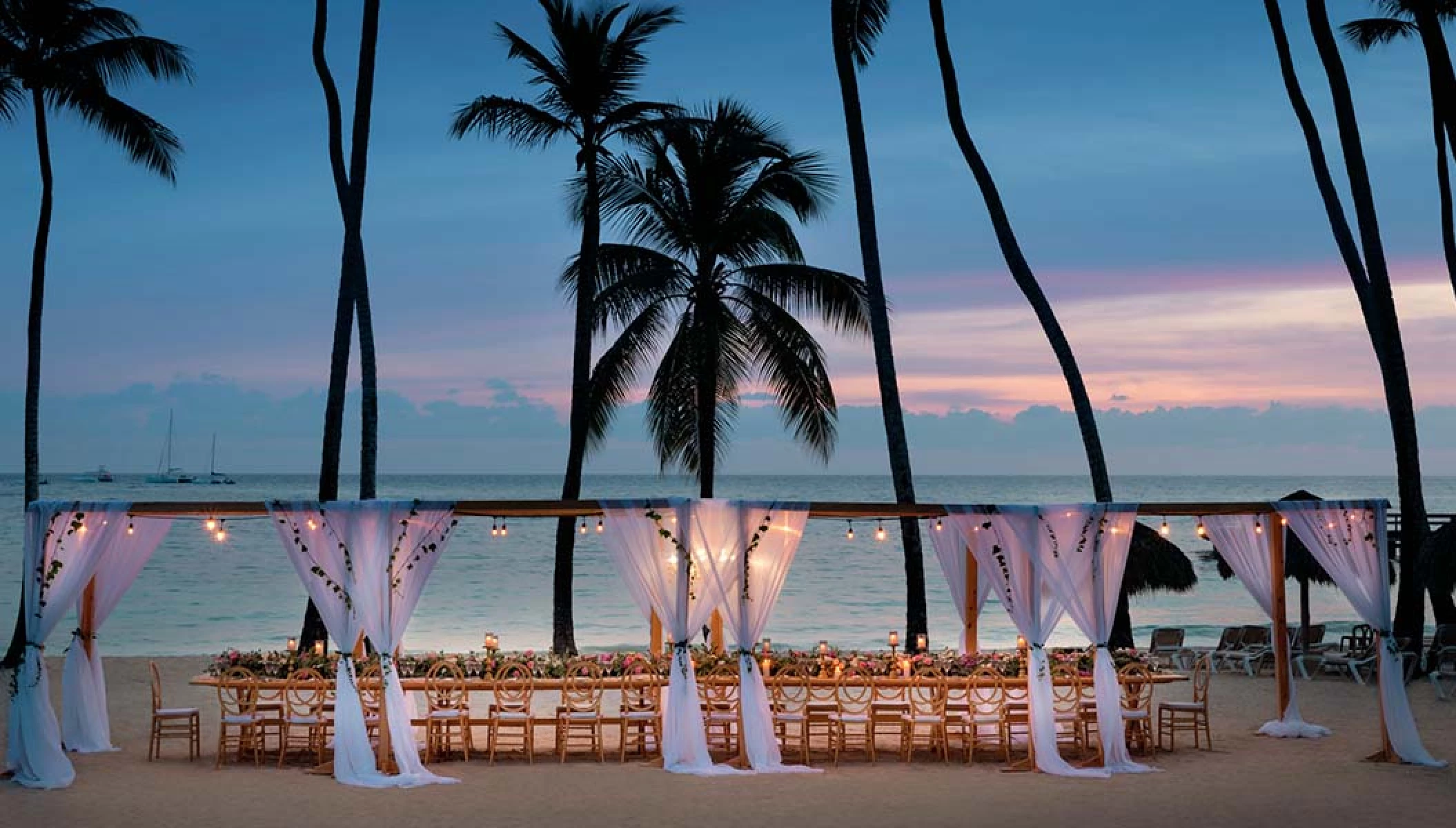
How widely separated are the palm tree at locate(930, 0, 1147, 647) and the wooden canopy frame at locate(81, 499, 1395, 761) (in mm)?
5782

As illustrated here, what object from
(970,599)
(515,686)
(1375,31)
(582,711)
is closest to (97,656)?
(515,686)

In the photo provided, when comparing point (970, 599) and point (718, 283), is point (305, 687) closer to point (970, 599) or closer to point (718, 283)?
point (970, 599)

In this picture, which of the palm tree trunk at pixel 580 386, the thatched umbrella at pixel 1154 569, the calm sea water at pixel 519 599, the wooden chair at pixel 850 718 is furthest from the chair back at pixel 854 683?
the calm sea water at pixel 519 599

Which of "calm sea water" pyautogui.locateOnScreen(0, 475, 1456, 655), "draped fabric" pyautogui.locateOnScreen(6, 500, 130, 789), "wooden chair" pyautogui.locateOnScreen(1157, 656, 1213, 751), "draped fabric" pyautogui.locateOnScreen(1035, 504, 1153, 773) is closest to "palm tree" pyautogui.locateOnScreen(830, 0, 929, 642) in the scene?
"wooden chair" pyautogui.locateOnScreen(1157, 656, 1213, 751)

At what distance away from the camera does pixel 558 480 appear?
129 meters

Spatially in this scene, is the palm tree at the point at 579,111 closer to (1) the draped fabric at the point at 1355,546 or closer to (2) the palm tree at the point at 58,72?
(2) the palm tree at the point at 58,72

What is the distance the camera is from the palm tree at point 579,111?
2027 centimetres

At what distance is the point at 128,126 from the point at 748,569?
12911 mm

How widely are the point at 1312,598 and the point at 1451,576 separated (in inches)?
1242

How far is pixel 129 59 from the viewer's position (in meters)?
20.4

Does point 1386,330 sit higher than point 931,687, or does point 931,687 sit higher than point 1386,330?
point 1386,330

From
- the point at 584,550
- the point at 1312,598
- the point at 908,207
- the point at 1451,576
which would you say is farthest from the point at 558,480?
the point at 1451,576

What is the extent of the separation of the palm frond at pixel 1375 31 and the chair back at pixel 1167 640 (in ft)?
35.3

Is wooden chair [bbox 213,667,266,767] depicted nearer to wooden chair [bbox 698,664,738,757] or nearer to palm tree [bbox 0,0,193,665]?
wooden chair [bbox 698,664,738,757]
